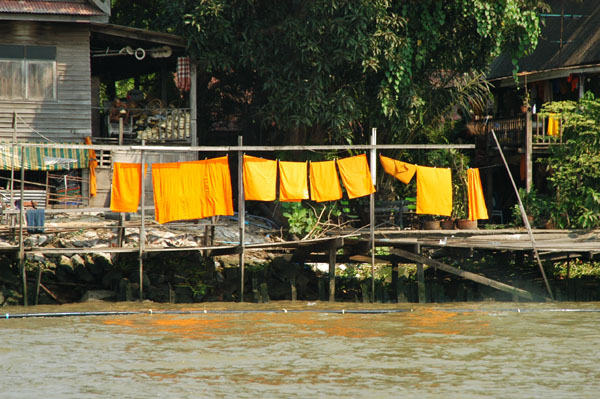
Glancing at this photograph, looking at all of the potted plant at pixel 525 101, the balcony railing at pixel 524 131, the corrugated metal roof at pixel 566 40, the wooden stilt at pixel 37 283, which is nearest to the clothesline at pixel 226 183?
the wooden stilt at pixel 37 283

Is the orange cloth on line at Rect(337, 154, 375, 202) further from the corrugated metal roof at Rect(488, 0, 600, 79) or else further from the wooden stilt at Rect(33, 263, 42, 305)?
the corrugated metal roof at Rect(488, 0, 600, 79)

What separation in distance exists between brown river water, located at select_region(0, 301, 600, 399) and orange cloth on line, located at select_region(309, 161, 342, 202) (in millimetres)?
2354

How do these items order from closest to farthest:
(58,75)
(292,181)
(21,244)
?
(21,244)
(292,181)
(58,75)

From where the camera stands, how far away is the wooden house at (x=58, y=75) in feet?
70.9

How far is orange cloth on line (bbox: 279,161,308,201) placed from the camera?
1939cm

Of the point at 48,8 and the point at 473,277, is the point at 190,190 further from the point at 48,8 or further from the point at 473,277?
the point at 473,277

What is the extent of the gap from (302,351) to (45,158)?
9.34 m

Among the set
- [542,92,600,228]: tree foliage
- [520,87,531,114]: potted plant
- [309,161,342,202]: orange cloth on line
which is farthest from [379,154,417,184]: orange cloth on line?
[520,87,531,114]: potted plant

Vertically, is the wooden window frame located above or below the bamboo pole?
above

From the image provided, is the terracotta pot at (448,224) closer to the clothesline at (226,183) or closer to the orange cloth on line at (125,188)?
the clothesline at (226,183)

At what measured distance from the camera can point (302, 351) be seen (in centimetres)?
1498

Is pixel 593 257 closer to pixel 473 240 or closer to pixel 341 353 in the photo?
pixel 473 240

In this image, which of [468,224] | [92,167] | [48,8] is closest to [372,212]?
[468,224]

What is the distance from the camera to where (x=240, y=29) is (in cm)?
2303
